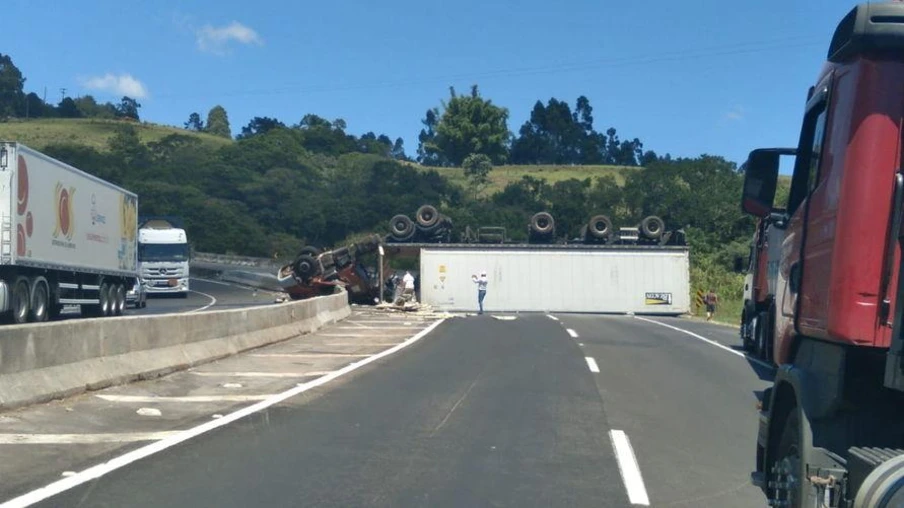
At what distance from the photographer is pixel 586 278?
4872 cm

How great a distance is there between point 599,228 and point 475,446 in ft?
136

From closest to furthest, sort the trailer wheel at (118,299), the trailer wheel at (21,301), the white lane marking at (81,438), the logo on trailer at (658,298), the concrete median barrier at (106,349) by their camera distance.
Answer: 1. the white lane marking at (81,438)
2. the concrete median barrier at (106,349)
3. the trailer wheel at (21,301)
4. the trailer wheel at (118,299)
5. the logo on trailer at (658,298)

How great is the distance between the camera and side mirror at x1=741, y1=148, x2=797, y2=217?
267 inches

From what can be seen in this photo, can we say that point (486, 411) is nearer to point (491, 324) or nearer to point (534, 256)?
point (491, 324)

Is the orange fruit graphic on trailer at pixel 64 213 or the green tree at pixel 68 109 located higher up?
the green tree at pixel 68 109

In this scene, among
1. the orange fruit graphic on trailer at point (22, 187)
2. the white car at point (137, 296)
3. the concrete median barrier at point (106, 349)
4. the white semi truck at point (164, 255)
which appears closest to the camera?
the concrete median barrier at point (106, 349)

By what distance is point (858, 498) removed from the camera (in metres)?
4.58

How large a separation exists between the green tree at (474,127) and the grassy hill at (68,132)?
29.3m

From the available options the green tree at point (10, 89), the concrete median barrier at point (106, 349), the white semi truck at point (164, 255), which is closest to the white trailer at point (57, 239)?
the concrete median barrier at point (106, 349)

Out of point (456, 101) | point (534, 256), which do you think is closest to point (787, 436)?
point (534, 256)

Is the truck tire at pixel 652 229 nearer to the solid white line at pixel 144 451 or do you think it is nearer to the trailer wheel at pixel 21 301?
the trailer wheel at pixel 21 301

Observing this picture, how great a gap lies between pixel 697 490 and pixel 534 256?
133ft

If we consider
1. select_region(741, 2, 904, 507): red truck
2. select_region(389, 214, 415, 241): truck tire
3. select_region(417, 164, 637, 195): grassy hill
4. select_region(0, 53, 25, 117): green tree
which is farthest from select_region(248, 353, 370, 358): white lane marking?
select_region(0, 53, 25, 117): green tree

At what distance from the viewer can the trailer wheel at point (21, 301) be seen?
22484mm
